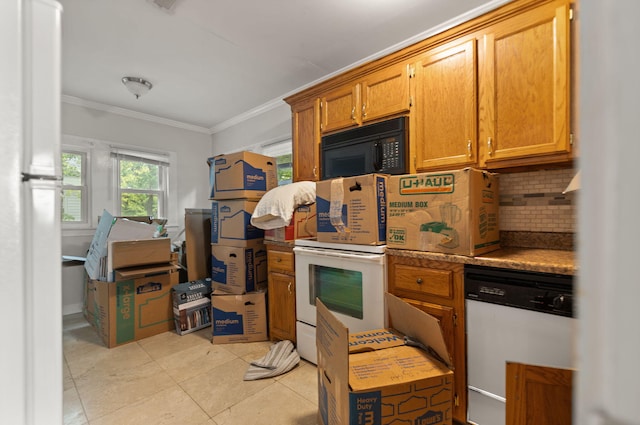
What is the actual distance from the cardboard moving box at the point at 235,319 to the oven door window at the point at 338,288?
698 mm

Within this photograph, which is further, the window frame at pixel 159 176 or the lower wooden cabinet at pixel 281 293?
the window frame at pixel 159 176

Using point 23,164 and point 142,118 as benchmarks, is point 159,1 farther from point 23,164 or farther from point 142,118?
point 142,118

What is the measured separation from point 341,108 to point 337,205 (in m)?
0.99

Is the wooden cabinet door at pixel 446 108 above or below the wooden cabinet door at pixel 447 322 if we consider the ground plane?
above

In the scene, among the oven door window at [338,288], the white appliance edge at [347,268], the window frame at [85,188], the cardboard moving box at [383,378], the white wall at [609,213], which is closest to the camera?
the white wall at [609,213]

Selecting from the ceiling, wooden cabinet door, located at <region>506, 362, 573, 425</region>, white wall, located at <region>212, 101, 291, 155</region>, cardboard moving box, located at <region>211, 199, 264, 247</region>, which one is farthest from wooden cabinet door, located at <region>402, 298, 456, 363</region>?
white wall, located at <region>212, 101, 291, 155</region>

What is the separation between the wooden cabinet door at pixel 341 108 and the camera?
2.38 metres

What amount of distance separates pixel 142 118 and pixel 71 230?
1.66 m

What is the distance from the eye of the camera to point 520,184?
193 cm

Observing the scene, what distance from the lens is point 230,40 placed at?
2283mm

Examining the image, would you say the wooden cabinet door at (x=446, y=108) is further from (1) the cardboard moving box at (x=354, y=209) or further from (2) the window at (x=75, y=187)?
(2) the window at (x=75, y=187)

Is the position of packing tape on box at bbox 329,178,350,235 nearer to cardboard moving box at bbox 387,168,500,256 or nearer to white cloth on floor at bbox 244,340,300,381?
cardboard moving box at bbox 387,168,500,256

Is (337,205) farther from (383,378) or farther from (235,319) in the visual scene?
(235,319)

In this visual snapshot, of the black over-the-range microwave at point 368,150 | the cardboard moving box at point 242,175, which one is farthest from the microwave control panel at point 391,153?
the cardboard moving box at point 242,175
